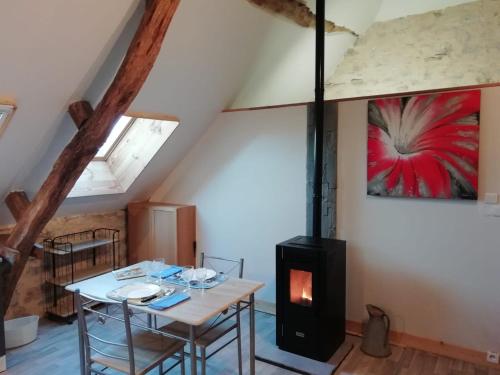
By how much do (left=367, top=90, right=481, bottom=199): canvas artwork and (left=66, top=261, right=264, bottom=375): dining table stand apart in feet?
4.78

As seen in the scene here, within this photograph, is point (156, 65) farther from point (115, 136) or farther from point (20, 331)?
point (20, 331)

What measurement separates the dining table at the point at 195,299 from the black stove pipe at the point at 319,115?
3.16ft

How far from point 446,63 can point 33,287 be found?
456 cm

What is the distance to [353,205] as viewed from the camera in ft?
11.0

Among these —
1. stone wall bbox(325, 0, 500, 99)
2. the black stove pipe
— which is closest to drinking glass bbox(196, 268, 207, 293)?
the black stove pipe

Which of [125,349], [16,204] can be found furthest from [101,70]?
[125,349]

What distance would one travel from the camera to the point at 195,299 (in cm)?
225

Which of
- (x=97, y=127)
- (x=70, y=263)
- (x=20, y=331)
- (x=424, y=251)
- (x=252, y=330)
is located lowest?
(x=20, y=331)

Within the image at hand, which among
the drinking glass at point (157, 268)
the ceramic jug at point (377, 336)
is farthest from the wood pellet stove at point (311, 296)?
the drinking glass at point (157, 268)

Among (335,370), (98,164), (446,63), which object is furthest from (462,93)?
(98,164)

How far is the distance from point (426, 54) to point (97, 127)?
3318 mm

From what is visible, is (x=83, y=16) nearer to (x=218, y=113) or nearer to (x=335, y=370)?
(x=218, y=113)

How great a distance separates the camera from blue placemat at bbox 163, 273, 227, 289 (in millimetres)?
2436

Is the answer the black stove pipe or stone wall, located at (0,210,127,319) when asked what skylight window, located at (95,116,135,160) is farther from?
the black stove pipe
